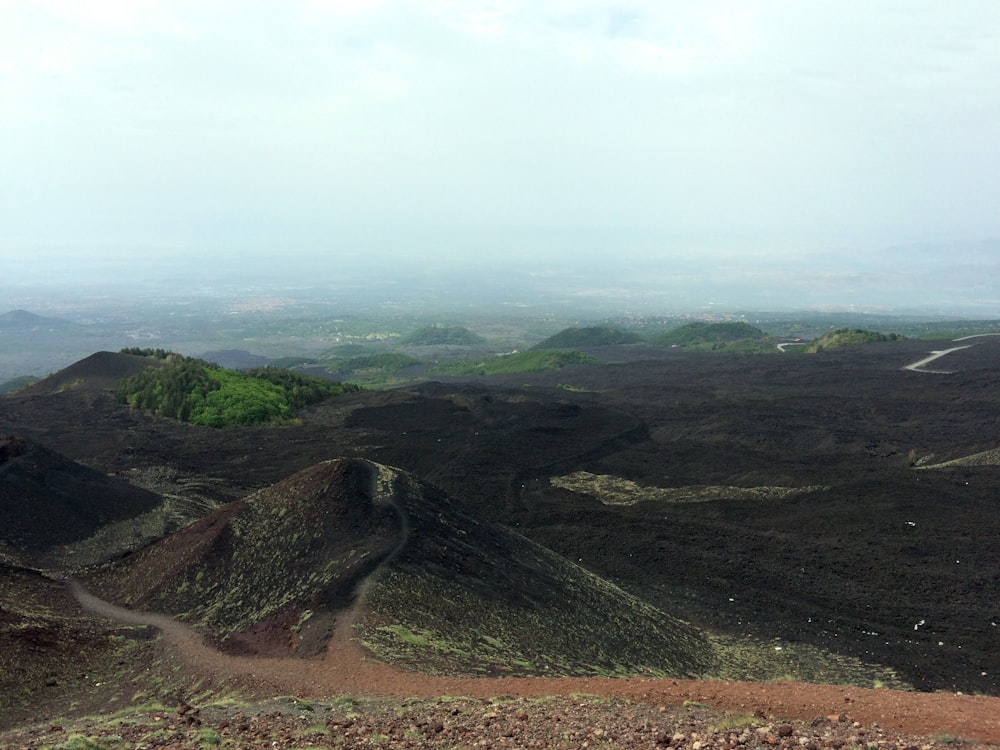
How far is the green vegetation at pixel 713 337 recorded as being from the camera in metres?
107

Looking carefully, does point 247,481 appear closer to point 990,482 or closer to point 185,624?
point 185,624

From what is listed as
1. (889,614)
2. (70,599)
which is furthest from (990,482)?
(70,599)

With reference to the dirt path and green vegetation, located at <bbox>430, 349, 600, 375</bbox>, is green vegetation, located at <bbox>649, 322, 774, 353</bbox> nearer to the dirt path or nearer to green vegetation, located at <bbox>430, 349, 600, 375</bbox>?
green vegetation, located at <bbox>430, 349, 600, 375</bbox>

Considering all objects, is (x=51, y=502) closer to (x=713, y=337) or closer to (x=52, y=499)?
(x=52, y=499)

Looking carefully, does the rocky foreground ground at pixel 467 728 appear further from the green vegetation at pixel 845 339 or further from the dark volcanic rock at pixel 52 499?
the green vegetation at pixel 845 339

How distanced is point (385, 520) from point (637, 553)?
11886 millimetres

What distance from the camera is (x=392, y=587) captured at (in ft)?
54.8

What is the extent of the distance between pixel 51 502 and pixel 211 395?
28.0m

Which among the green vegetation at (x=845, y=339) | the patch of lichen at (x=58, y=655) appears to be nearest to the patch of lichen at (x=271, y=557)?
the patch of lichen at (x=58, y=655)

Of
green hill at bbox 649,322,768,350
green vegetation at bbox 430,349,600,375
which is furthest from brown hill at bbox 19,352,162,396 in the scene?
green hill at bbox 649,322,768,350

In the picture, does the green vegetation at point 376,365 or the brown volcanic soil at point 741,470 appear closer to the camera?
the brown volcanic soil at point 741,470

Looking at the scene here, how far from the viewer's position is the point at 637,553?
87.9 feet

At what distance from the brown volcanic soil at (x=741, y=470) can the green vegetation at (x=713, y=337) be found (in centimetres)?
3257

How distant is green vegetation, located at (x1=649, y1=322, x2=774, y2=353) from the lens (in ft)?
351
